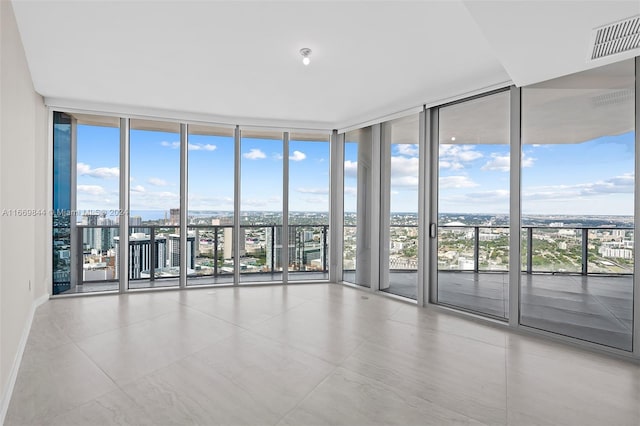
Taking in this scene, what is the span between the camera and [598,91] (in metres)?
2.91

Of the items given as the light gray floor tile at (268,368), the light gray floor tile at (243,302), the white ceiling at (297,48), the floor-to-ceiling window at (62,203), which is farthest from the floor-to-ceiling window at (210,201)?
the light gray floor tile at (268,368)

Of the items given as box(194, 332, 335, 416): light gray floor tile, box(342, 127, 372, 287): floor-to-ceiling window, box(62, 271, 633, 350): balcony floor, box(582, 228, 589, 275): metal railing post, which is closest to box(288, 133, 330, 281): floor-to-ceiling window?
box(342, 127, 372, 287): floor-to-ceiling window

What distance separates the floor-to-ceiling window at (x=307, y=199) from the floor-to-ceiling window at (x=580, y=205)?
122 inches

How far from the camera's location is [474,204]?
150 inches

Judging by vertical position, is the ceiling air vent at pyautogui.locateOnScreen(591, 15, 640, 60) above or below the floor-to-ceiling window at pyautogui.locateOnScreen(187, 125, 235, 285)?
above

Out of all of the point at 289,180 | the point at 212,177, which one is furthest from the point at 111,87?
the point at 289,180

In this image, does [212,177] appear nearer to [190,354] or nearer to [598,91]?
[190,354]

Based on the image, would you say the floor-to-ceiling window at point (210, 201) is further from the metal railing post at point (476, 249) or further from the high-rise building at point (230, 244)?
the metal railing post at point (476, 249)

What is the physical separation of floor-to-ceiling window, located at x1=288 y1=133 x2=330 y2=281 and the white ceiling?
138cm

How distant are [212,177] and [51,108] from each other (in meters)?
2.24

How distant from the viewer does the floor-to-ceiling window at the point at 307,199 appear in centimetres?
552

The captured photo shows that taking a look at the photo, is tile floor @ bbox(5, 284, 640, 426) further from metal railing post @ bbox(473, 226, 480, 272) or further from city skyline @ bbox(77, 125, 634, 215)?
city skyline @ bbox(77, 125, 634, 215)

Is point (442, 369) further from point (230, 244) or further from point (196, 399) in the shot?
point (230, 244)

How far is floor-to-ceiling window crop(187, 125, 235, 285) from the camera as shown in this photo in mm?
5141
